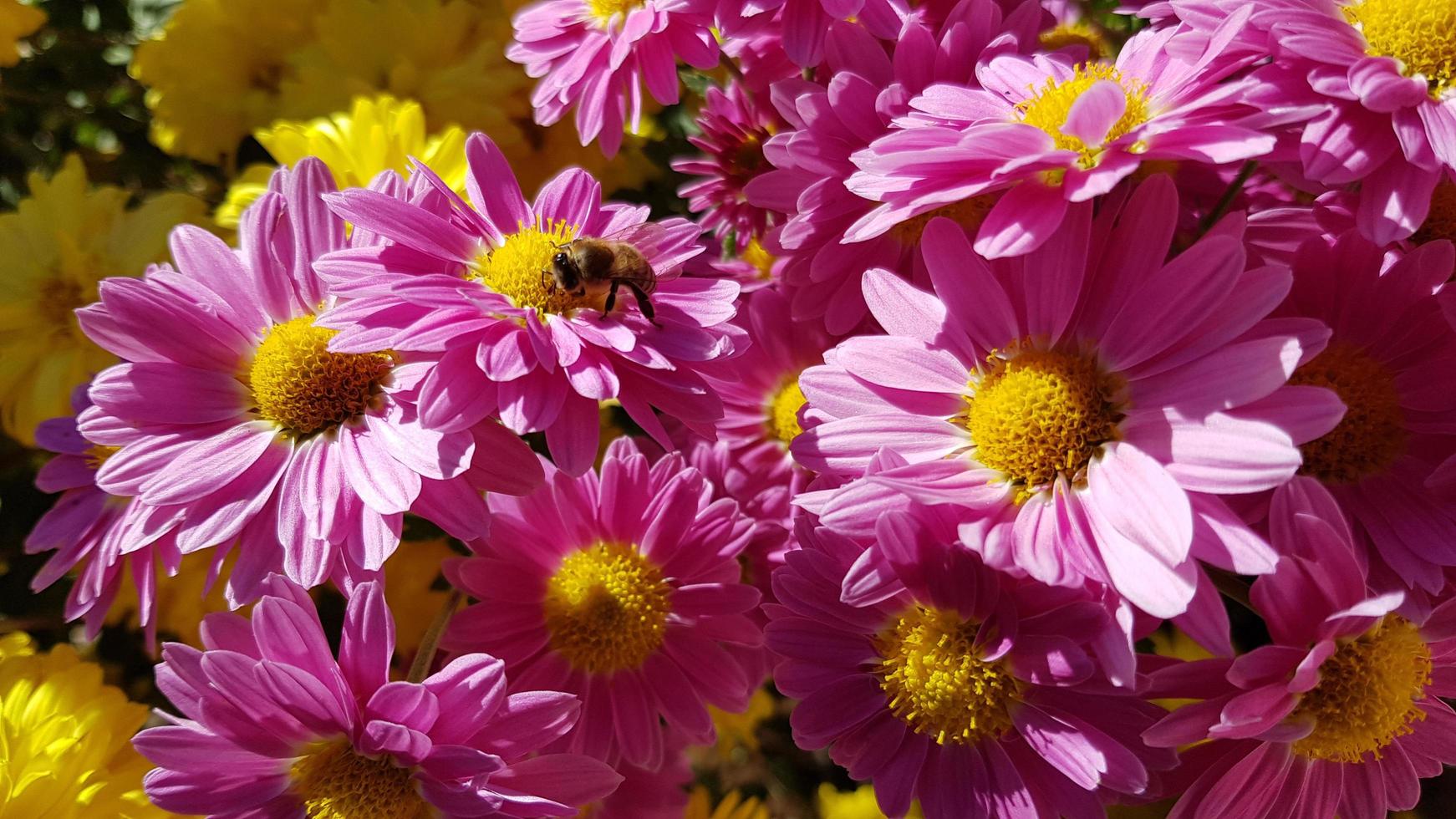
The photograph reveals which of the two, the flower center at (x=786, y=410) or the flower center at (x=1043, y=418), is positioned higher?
the flower center at (x=1043, y=418)

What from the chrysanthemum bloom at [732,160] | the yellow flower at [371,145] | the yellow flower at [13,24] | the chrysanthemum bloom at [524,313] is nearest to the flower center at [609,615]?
the chrysanthemum bloom at [524,313]

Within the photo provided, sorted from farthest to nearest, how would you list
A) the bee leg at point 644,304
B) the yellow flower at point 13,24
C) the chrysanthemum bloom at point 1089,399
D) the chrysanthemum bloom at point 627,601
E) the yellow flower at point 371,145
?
the yellow flower at point 13,24 → the yellow flower at point 371,145 → the chrysanthemum bloom at point 627,601 → the bee leg at point 644,304 → the chrysanthemum bloom at point 1089,399

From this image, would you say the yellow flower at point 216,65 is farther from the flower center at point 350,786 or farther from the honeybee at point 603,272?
the flower center at point 350,786

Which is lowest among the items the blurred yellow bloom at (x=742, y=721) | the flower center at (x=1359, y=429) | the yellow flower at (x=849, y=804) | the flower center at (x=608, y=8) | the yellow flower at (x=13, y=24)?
the yellow flower at (x=849, y=804)

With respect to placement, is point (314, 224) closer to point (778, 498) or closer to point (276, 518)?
point (276, 518)

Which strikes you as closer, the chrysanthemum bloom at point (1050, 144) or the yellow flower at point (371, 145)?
the chrysanthemum bloom at point (1050, 144)

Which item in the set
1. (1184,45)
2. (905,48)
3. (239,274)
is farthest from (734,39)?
(239,274)

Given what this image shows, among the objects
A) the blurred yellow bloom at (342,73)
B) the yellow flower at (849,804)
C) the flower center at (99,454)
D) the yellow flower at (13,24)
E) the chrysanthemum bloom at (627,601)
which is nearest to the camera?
the chrysanthemum bloom at (627,601)
